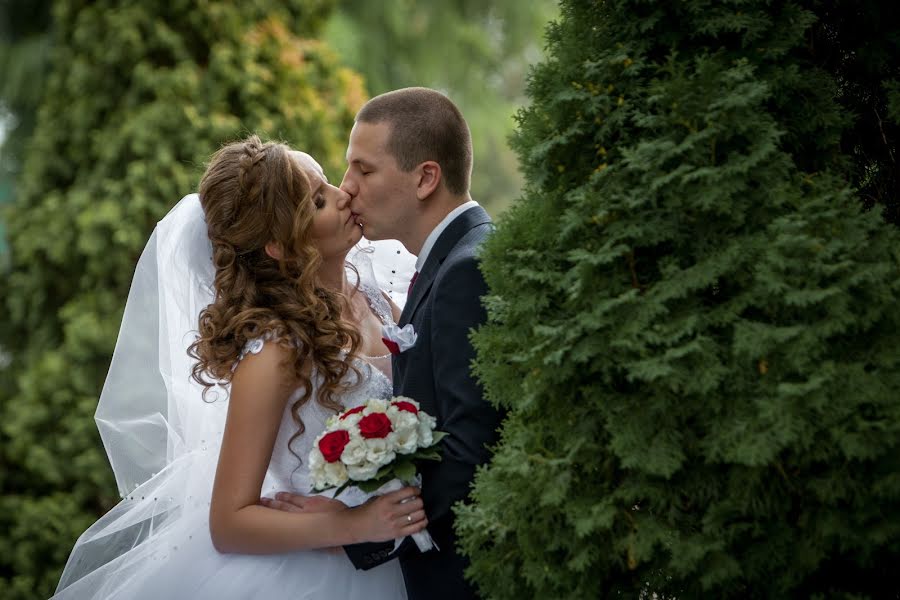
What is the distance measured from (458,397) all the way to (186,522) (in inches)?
51.8

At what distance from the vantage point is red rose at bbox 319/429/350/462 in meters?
2.68

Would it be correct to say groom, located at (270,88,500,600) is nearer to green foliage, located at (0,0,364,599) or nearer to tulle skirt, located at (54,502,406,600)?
tulle skirt, located at (54,502,406,600)

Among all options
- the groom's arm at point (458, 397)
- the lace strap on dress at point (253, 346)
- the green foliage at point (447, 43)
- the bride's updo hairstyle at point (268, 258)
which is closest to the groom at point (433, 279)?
the groom's arm at point (458, 397)

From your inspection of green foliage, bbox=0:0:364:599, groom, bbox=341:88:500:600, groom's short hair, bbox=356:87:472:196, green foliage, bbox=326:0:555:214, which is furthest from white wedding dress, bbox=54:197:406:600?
green foliage, bbox=326:0:555:214

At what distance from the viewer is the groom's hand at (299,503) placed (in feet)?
10.3

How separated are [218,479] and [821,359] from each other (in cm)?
210

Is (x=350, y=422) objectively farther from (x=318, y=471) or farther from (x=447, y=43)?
(x=447, y=43)

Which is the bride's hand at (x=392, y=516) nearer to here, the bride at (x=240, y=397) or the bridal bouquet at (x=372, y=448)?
the bride at (x=240, y=397)

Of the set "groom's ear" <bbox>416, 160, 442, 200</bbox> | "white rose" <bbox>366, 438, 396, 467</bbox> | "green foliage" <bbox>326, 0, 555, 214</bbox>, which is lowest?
"white rose" <bbox>366, 438, 396, 467</bbox>

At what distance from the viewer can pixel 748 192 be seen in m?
2.21

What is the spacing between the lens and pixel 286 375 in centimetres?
319

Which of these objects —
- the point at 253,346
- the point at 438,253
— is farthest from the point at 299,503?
the point at 438,253

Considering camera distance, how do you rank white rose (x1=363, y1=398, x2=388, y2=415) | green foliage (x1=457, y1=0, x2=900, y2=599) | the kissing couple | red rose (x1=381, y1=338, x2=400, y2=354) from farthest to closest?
red rose (x1=381, y1=338, x2=400, y2=354), the kissing couple, white rose (x1=363, y1=398, x2=388, y2=415), green foliage (x1=457, y1=0, x2=900, y2=599)

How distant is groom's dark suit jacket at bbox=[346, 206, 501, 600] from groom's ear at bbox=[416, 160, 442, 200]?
37 cm
